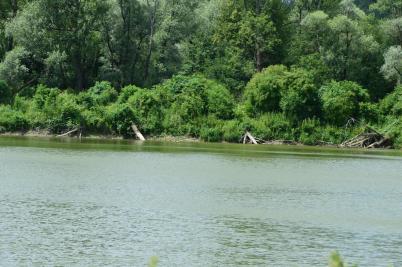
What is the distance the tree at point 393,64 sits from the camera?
74250 millimetres

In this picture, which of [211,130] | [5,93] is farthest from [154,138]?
[5,93]

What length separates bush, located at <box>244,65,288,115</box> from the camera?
71.8 m

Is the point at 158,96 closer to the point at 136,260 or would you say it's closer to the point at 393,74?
the point at 393,74

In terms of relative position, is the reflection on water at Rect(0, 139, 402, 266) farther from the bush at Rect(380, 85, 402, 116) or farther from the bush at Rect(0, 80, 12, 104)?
the bush at Rect(0, 80, 12, 104)

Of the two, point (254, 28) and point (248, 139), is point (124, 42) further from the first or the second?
point (248, 139)

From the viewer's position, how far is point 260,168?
46.5 metres

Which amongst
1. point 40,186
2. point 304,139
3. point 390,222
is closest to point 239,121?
point 304,139

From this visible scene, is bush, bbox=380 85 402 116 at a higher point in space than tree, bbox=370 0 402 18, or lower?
lower

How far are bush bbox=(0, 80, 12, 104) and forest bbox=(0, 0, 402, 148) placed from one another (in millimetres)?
141

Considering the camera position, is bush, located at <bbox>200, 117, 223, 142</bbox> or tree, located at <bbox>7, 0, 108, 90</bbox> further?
tree, located at <bbox>7, 0, 108, 90</bbox>

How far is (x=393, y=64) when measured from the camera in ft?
244

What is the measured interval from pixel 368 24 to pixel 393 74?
415 inches

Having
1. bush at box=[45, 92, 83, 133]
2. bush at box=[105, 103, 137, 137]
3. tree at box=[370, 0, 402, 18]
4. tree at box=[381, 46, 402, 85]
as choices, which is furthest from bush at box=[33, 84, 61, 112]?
tree at box=[370, 0, 402, 18]

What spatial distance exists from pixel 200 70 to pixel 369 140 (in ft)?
69.0
